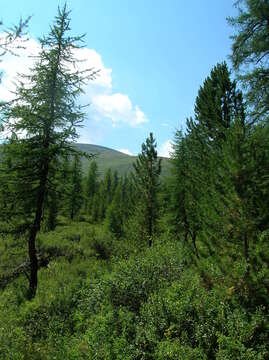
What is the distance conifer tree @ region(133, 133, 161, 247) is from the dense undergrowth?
10269 mm

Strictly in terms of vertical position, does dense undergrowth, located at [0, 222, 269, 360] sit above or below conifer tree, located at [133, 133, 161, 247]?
below

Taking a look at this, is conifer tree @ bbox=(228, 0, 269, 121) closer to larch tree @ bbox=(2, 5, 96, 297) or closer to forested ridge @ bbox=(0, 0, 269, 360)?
forested ridge @ bbox=(0, 0, 269, 360)

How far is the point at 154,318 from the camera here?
763cm

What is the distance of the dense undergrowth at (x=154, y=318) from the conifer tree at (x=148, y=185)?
1027 centimetres

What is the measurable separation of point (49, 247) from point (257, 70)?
21.7 m

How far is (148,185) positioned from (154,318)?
14230 millimetres

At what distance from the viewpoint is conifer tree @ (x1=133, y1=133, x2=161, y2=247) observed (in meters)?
21.3

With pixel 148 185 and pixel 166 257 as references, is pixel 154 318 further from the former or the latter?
pixel 148 185

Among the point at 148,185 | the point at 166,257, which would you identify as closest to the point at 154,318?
the point at 166,257

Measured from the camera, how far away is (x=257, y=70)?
9461mm

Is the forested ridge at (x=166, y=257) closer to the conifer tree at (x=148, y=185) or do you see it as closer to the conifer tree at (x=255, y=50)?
the conifer tree at (x=255, y=50)

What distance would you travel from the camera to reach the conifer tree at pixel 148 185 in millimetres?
21266

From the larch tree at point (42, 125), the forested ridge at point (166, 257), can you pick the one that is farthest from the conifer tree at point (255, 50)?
the larch tree at point (42, 125)

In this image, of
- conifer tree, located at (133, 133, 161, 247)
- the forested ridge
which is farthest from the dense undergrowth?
conifer tree, located at (133, 133, 161, 247)
